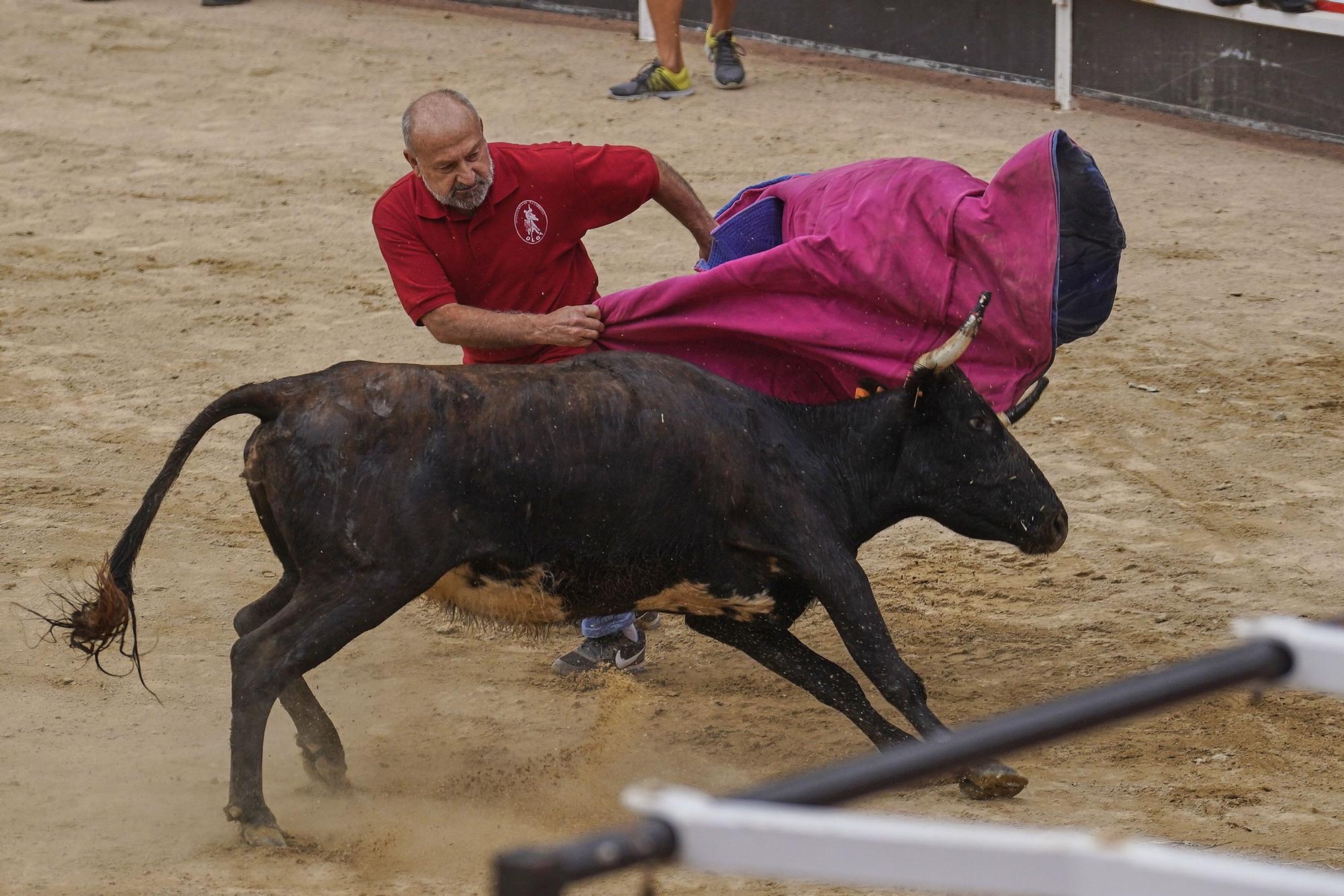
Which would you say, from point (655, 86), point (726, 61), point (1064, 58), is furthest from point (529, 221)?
point (726, 61)

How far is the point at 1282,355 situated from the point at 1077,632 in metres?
2.41

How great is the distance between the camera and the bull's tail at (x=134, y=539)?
13.2 ft

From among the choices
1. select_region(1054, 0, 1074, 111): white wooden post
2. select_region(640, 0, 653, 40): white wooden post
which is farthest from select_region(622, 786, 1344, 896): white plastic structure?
select_region(640, 0, 653, 40): white wooden post

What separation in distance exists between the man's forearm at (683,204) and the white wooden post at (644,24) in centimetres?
684

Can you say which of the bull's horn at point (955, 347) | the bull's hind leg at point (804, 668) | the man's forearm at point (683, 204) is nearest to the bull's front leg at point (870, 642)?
the bull's hind leg at point (804, 668)

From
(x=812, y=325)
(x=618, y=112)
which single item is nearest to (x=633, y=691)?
(x=812, y=325)

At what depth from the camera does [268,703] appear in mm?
Answer: 3982

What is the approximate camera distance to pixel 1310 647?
1593mm

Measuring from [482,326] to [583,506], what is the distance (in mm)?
727

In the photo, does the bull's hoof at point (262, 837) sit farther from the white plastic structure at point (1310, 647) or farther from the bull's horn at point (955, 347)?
the white plastic structure at point (1310, 647)

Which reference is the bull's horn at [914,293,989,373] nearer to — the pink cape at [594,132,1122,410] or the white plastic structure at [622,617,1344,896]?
the pink cape at [594,132,1122,410]

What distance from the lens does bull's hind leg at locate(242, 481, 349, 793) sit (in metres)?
4.30

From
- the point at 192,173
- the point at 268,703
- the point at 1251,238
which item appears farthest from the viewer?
the point at 192,173

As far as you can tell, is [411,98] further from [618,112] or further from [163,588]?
[163,588]
